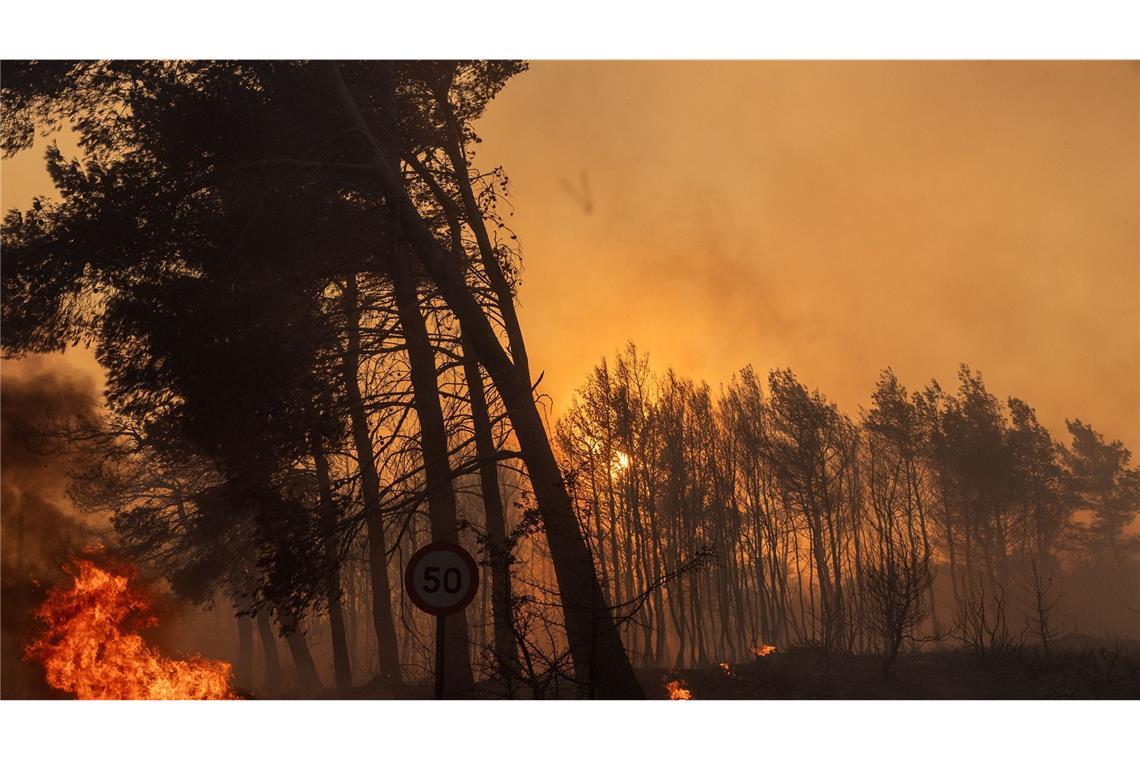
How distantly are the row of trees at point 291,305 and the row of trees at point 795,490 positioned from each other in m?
14.7

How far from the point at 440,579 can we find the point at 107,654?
8.37 metres

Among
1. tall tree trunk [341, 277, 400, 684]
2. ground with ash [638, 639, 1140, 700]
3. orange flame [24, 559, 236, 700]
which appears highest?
tall tree trunk [341, 277, 400, 684]

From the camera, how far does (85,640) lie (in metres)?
13.7

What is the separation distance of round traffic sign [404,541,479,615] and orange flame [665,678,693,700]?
6.28 m

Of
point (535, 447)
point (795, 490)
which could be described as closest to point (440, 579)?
point (535, 447)

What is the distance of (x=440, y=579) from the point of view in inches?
303

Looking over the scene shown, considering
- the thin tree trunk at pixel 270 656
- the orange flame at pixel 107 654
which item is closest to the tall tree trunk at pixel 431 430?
the orange flame at pixel 107 654

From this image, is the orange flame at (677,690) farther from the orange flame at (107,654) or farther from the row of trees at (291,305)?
the orange flame at (107,654)

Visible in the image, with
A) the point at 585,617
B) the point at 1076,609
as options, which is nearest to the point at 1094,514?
the point at 1076,609

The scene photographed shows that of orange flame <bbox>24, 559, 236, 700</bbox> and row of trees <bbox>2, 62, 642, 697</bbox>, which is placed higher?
row of trees <bbox>2, 62, 642, 697</bbox>

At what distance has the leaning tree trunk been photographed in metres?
11.1

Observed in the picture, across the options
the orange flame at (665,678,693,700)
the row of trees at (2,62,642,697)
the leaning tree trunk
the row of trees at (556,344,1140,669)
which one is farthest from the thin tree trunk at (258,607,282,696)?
the leaning tree trunk

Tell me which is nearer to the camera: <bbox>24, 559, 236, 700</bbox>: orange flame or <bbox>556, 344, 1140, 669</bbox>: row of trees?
<bbox>24, 559, 236, 700</bbox>: orange flame

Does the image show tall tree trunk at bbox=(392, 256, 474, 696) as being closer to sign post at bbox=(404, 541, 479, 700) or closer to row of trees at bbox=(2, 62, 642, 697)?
row of trees at bbox=(2, 62, 642, 697)
